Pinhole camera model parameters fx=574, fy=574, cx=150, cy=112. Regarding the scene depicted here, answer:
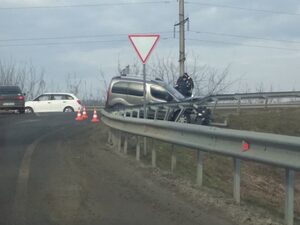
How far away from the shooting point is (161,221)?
22.7ft

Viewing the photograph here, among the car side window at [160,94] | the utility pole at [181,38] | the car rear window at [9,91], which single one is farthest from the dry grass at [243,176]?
the car rear window at [9,91]

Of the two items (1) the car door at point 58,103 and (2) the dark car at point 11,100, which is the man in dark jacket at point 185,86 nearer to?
(2) the dark car at point 11,100

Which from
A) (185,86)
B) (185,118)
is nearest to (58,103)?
(185,86)

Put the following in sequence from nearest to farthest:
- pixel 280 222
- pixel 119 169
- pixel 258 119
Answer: pixel 280 222 → pixel 119 169 → pixel 258 119

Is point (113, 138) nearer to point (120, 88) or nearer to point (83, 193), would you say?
point (83, 193)

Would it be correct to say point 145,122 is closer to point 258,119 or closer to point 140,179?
point 140,179

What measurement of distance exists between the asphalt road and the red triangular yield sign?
2.37 m

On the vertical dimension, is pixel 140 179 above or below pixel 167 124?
below

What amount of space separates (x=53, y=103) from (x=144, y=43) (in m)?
27.5

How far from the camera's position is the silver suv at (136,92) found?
22.5m

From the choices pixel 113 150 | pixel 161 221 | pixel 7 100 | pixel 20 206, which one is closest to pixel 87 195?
pixel 20 206

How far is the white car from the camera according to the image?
129 feet

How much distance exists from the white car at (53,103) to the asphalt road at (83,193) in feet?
85.1

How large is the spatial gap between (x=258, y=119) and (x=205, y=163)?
37.1ft
